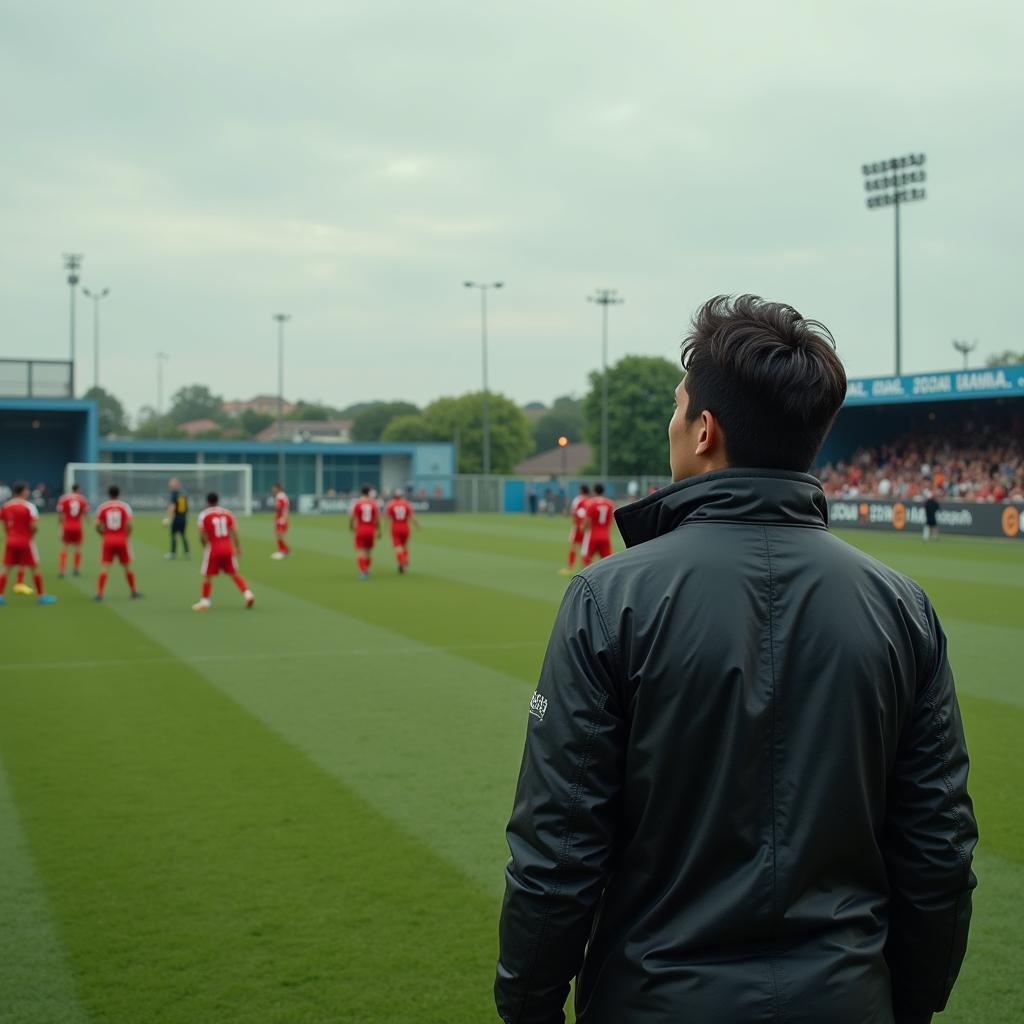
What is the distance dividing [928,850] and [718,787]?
0.44m

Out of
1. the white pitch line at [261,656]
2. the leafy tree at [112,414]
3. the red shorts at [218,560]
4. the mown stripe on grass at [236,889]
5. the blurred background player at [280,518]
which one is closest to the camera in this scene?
the mown stripe on grass at [236,889]

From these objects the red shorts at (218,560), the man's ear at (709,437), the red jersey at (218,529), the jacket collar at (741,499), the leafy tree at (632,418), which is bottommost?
the red shorts at (218,560)

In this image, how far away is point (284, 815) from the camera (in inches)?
278

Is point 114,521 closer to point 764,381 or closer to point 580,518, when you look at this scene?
point 580,518

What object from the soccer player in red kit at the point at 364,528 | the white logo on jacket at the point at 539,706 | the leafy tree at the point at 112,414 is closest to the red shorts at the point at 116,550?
the soccer player in red kit at the point at 364,528

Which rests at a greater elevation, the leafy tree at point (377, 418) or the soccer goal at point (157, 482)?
the leafy tree at point (377, 418)

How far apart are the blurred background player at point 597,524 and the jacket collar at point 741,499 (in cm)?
1878

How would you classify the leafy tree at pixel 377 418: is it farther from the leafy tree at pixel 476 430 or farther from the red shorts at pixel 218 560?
the red shorts at pixel 218 560

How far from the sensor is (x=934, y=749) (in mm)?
2227

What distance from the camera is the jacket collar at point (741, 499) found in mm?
2162

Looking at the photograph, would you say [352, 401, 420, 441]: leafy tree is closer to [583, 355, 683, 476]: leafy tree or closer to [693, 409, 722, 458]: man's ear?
[583, 355, 683, 476]: leafy tree

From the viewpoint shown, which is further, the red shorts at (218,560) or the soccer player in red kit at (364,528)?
the soccer player in red kit at (364,528)

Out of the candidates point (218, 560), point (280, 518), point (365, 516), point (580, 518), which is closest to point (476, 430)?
point (280, 518)

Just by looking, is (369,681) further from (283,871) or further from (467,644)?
(283,871)
